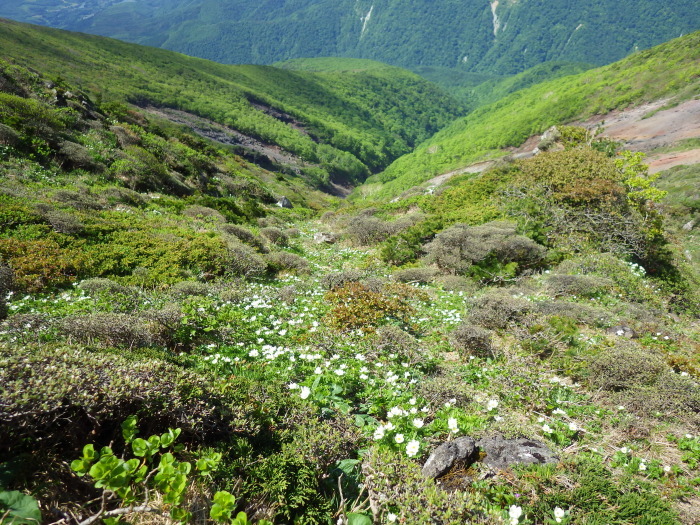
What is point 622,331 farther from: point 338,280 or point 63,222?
point 63,222

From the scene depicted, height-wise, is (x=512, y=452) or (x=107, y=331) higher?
(x=512, y=452)

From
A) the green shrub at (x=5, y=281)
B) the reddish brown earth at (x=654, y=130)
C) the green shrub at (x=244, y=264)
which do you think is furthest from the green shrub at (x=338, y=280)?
the reddish brown earth at (x=654, y=130)

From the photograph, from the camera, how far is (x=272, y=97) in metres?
119

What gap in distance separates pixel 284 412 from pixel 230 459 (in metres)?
0.89

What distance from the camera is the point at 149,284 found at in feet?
22.1

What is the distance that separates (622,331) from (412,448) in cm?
575

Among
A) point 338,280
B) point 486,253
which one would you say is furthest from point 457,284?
point 338,280

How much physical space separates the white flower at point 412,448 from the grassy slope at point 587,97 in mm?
45293

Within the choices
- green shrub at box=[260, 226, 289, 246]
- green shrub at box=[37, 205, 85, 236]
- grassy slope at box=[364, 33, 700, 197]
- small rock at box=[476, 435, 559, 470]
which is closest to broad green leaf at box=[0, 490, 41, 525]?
small rock at box=[476, 435, 559, 470]

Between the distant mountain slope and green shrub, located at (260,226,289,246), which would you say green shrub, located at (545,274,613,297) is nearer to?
green shrub, located at (260,226,289,246)

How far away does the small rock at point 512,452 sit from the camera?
A: 304 centimetres

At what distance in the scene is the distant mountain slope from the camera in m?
81.7

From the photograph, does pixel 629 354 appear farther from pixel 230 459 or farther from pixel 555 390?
pixel 230 459

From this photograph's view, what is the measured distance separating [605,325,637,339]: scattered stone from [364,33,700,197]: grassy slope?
41.4 metres
